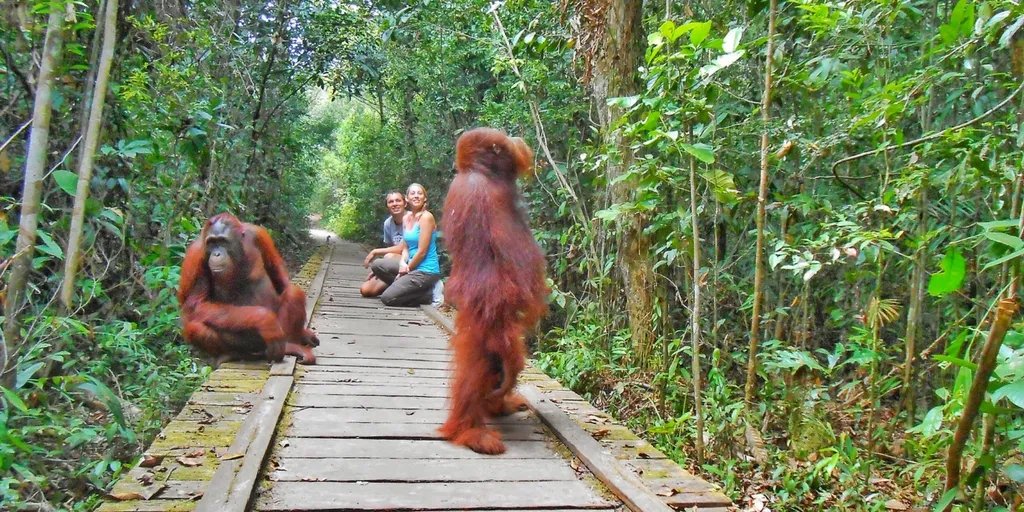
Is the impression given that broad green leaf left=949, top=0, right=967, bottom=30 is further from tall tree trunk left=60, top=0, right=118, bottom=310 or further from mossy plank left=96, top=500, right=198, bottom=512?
tall tree trunk left=60, top=0, right=118, bottom=310

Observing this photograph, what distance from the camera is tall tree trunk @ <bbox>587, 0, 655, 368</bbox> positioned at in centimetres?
447

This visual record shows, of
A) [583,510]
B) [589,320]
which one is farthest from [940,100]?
[583,510]

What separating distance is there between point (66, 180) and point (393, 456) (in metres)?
2.02

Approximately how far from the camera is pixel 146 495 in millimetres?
Answer: 2336

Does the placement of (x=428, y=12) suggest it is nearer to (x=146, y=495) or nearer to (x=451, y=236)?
(x=451, y=236)

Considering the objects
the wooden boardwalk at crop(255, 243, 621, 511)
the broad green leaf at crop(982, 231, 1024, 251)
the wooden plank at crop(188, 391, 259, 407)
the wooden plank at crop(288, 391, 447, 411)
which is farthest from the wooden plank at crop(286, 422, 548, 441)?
the broad green leaf at crop(982, 231, 1024, 251)

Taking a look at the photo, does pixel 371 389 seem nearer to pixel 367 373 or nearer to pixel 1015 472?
pixel 367 373

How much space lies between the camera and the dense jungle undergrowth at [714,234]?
2.96 meters

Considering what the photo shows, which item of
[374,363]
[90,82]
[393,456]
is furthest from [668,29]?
[90,82]

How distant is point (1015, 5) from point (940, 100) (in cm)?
231

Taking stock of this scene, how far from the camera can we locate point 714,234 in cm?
454

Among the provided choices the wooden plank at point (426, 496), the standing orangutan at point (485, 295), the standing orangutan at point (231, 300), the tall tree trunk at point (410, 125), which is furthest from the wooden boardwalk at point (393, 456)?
the tall tree trunk at point (410, 125)

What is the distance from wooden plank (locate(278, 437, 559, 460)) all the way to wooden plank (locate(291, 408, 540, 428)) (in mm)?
272

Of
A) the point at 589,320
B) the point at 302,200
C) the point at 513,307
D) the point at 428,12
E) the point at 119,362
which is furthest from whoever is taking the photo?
the point at 302,200
